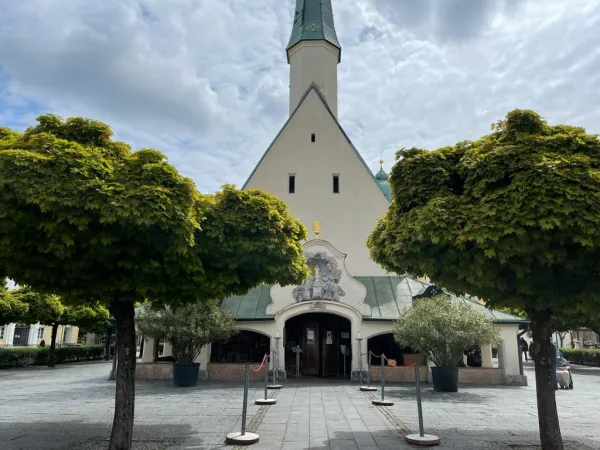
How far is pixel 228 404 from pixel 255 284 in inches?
233

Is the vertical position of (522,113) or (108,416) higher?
(522,113)

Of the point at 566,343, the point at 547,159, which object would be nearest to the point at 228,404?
the point at 547,159

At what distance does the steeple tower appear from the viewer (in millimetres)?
32688

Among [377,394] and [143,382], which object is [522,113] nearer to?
[377,394]

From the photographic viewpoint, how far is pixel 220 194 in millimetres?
8719

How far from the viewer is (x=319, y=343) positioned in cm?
2312

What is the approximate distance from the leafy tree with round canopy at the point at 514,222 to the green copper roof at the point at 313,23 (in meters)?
27.7

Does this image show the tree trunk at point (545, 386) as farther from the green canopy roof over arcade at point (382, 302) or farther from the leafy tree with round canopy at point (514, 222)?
the green canopy roof over arcade at point (382, 302)

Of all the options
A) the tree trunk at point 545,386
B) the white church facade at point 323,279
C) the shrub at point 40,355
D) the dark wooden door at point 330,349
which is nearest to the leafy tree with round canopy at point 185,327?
the white church facade at point 323,279

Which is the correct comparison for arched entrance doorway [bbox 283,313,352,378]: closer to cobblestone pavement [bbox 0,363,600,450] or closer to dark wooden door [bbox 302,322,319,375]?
dark wooden door [bbox 302,322,319,375]

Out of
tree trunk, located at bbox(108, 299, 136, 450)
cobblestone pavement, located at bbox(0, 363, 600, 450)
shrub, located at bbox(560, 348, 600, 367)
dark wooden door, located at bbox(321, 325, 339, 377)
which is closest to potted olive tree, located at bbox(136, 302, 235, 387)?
cobblestone pavement, located at bbox(0, 363, 600, 450)

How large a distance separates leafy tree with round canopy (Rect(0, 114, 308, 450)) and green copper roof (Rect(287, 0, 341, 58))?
91.2 ft

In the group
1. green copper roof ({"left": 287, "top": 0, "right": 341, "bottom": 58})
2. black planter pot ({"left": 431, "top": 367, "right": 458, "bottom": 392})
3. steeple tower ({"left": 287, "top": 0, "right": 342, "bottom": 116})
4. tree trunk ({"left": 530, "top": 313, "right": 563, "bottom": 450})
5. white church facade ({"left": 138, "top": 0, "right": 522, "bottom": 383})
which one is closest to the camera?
tree trunk ({"left": 530, "top": 313, "right": 563, "bottom": 450})

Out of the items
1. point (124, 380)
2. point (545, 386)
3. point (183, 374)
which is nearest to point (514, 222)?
point (545, 386)
